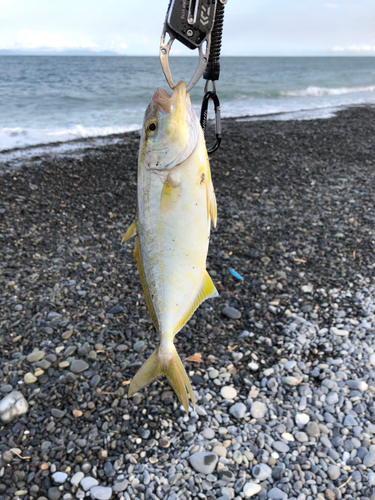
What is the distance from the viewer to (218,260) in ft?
19.9

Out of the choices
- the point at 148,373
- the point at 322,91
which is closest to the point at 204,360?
the point at 148,373

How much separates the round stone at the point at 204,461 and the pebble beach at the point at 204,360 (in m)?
0.01

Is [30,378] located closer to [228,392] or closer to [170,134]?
[228,392]

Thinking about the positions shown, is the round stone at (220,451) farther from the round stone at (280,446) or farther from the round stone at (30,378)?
the round stone at (30,378)

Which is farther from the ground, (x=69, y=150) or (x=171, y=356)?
(x=171, y=356)

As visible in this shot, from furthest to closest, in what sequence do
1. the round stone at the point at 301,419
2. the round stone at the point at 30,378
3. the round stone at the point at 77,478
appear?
the round stone at the point at 30,378
the round stone at the point at 301,419
the round stone at the point at 77,478

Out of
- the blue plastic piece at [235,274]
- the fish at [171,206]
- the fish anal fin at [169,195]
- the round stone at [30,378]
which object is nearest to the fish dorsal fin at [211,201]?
the fish at [171,206]

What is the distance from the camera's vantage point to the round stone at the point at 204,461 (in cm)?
309

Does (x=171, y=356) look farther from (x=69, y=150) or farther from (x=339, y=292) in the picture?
(x=69, y=150)

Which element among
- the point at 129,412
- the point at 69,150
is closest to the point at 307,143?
the point at 69,150

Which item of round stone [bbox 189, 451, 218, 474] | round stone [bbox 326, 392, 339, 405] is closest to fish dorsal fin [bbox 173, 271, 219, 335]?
round stone [bbox 189, 451, 218, 474]

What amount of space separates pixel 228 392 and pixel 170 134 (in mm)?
2711

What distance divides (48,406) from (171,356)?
2.07 metres

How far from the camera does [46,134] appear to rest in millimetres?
15062
